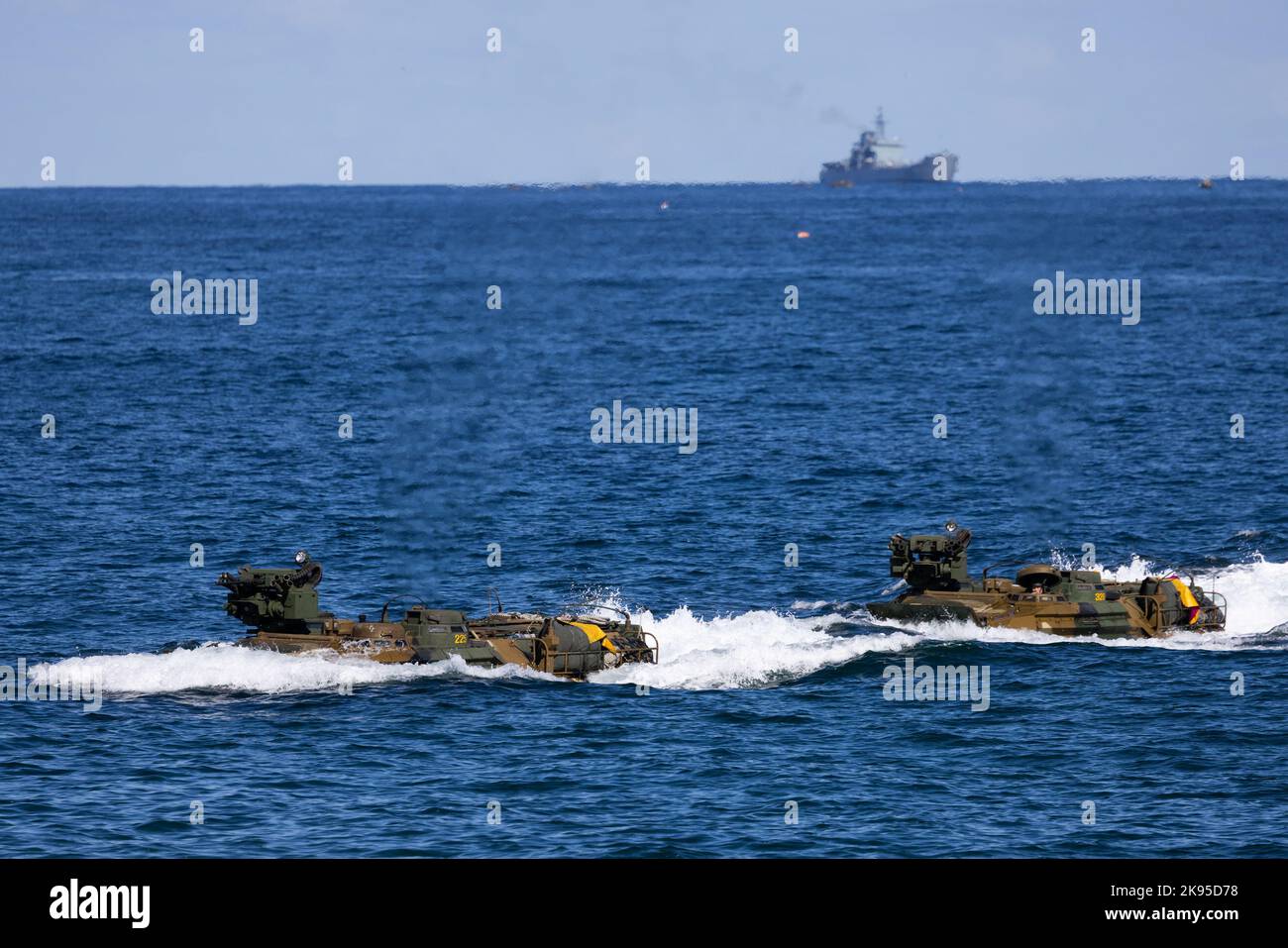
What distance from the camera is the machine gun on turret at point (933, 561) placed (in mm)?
70688

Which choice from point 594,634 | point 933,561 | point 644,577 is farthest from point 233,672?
point 933,561

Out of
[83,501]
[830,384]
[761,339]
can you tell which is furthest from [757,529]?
[761,339]

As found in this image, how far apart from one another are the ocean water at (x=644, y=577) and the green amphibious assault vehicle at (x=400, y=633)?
93 centimetres

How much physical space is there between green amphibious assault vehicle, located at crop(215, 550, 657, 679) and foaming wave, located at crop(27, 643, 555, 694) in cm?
45

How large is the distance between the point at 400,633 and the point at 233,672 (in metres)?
5.91

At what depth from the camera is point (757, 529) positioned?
295 feet

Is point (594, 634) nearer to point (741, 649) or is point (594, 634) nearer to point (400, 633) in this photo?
point (741, 649)

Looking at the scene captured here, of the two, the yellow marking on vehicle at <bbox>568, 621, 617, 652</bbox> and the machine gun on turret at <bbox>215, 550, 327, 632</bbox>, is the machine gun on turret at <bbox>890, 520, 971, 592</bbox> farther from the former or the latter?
the machine gun on turret at <bbox>215, 550, 327, 632</bbox>

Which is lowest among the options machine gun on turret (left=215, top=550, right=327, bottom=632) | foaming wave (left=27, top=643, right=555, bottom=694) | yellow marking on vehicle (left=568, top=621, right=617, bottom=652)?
foaming wave (left=27, top=643, right=555, bottom=694)

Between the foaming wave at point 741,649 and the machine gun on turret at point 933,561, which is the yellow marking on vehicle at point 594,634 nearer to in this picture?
the foaming wave at point 741,649

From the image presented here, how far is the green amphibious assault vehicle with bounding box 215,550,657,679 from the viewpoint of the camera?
62.2 m

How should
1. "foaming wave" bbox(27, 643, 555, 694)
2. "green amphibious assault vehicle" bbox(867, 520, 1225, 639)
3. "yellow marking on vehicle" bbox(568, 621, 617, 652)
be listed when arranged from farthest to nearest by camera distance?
1. "green amphibious assault vehicle" bbox(867, 520, 1225, 639)
2. "yellow marking on vehicle" bbox(568, 621, 617, 652)
3. "foaming wave" bbox(27, 643, 555, 694)

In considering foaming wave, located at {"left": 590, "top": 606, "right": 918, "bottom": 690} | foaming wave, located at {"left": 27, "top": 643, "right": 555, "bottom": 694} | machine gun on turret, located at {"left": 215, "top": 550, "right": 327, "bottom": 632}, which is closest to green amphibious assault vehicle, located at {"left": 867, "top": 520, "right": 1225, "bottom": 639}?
foaming wave, located at {"left": 590, "top": 606, "right": 918, "bottom": 690}

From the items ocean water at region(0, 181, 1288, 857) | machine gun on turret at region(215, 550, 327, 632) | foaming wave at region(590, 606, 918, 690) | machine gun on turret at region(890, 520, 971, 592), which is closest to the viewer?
ocean water at region(0, 181, 1288, 857)
